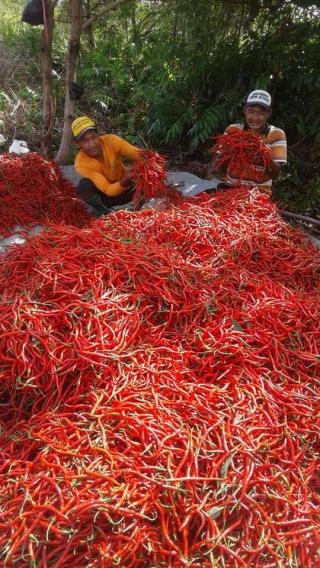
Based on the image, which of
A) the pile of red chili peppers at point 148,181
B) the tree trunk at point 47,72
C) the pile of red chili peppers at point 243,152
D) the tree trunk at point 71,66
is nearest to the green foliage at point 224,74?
the tree trunk at point 47,72

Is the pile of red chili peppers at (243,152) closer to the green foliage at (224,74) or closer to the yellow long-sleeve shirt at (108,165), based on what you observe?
the yellow long-sleeve shirt at (108,165)

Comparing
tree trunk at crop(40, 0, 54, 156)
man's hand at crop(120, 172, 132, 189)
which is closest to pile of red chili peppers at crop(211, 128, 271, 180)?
man's hand at crop(120, 172, 132, 189)

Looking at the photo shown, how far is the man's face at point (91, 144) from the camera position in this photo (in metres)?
3.42

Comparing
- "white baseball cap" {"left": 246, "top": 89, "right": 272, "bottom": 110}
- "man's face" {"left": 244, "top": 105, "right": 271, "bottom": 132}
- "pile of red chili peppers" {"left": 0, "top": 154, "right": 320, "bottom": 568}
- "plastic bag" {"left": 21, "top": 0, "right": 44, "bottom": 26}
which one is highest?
"plastic bag" {"left": 21, "top": 0, "right": 44, "bottom": 26}

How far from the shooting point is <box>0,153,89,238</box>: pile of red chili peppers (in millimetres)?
3536

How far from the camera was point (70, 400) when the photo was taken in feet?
5.25

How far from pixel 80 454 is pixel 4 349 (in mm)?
565

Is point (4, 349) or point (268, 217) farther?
point (268, 217)

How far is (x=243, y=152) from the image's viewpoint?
10.3ft

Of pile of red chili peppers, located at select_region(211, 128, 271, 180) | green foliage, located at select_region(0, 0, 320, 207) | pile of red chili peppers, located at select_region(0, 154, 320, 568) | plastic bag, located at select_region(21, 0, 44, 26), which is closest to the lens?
pile of red chili peppers, located at select_region(0, 154, 320, 568)

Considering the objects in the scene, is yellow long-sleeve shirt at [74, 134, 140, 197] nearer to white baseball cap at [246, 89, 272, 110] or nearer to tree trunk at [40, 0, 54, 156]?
white baseball cap at [246, 89, 272, 110]

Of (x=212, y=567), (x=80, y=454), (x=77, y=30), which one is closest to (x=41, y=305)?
(x=80, y=454)

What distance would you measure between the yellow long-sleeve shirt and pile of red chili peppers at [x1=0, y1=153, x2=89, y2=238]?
0.31m

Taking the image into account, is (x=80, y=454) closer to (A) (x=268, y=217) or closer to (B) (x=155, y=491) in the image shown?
(B) (x=155, y=491)
